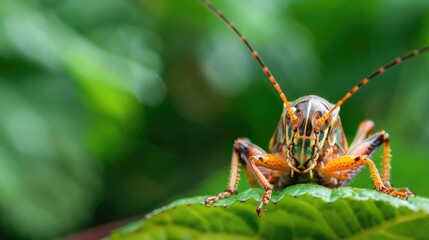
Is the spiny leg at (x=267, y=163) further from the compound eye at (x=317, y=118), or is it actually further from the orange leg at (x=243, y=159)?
the compound eye at (x=317, y=118)

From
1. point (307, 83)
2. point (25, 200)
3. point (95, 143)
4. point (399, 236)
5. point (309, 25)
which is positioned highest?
point (309, 25)

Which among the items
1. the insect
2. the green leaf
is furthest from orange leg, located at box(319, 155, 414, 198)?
the green leaf

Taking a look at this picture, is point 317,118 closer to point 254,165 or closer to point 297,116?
point 297,116

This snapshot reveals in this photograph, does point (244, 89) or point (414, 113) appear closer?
point (414, 113)

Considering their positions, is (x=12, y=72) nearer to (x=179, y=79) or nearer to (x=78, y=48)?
(x=78, y=48)

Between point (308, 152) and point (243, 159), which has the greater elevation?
point (243, 159)

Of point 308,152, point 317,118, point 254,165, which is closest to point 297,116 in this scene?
point 317,118

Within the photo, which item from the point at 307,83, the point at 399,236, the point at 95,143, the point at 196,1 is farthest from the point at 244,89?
the point at 399,236

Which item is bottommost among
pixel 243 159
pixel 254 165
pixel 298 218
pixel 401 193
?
pixel 298 218
